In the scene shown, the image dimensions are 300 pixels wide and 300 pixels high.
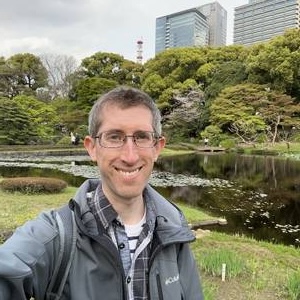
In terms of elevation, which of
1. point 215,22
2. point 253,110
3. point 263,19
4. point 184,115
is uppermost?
point 215,22

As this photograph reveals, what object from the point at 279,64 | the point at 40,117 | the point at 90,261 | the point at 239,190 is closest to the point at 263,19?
the point at 279,64

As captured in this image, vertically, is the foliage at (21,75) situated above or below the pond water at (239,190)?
above

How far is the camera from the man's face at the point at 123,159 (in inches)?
57.3

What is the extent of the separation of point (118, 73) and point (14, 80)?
12.3 m

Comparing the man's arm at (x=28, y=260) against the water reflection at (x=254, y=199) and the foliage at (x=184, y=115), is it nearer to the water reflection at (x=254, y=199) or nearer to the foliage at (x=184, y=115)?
the water reflection at (x=254, y=199)

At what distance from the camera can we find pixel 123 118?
146cm

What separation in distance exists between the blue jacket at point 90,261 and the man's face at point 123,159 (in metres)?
0.12

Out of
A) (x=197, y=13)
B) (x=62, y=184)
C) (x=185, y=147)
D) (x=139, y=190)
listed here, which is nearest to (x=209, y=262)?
(x=139, y=190)

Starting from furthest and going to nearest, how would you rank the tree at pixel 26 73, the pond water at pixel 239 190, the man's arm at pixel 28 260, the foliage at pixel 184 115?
the tree at pixel 26 73, the foliage at pixel 184 115, the pond water at pixel 239 190, the man's arm at pixel 28 260

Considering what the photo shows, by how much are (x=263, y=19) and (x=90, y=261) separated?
277 ft

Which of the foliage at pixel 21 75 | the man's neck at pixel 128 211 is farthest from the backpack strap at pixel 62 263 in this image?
the foliage at pixel 21 75

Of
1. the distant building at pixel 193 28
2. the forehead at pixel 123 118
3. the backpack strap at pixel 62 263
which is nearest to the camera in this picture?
the backpack strap at pixel 62 263

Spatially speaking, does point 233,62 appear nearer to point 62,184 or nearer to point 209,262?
point 62,184

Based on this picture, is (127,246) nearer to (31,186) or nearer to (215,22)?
(31,186)
